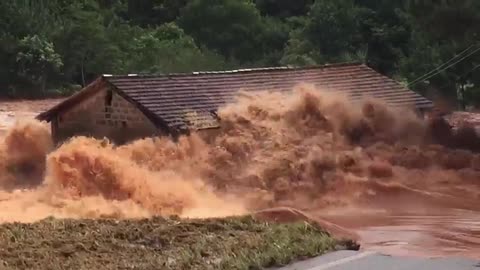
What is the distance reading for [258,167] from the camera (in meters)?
19.4

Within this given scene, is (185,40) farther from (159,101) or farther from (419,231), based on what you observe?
(419,231)

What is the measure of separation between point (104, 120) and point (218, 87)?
118 inches

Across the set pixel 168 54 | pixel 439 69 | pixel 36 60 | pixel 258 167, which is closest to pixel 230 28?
pixel 168 54

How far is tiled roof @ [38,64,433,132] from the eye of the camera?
66.6 ft

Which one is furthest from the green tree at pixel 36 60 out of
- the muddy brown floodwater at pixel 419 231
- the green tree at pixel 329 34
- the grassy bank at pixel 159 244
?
the grassy bank at pixel 159 244

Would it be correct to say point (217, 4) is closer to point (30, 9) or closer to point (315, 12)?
point (315, 12)

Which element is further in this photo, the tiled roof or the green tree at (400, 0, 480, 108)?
the green tree at (400, 0, 480, 108)

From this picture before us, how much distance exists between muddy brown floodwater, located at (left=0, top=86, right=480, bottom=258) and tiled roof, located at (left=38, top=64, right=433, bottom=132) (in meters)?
0.57

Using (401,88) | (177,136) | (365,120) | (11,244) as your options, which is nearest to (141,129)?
(177,136)

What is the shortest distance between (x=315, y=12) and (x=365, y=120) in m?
25.7

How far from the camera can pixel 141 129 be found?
2041 cm

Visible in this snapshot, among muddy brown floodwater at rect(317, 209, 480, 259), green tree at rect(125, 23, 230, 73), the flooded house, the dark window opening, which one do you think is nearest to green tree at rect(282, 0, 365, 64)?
green tree at rect(125, 23, 230, 73)

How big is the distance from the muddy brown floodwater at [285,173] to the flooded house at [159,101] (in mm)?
530

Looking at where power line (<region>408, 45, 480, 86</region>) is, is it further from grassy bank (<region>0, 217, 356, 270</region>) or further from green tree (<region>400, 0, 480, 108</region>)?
grassy bank (<region>0, 217, 356, 270</region>)
